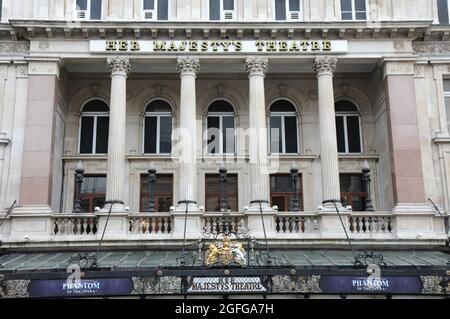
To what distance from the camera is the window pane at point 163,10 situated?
30.5m

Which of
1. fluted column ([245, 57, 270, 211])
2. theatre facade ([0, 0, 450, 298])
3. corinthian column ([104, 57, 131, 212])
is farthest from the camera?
fluted column ([245, 57, 270, 211])

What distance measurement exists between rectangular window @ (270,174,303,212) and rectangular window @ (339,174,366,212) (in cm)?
205

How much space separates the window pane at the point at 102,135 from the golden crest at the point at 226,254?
10.2 metres

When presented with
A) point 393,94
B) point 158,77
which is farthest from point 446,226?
point 158,77

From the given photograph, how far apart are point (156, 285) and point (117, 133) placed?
919 cm

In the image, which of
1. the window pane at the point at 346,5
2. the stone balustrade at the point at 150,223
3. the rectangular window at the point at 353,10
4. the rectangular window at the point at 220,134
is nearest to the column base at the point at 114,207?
the stone balustrade at the point at 150,223

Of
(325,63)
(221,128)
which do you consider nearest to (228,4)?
(325,63)

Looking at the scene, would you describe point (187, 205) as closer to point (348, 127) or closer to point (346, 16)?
point (348, 127)

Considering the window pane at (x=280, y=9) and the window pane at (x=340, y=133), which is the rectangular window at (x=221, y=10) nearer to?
the window pane at (x=280, y=9)

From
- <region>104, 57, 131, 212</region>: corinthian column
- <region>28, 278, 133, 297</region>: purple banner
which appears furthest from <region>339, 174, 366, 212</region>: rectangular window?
<region>28, 278, 133, 297</region>: purple banner

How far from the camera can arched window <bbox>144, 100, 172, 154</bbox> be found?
31.3 metres

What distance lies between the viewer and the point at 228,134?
103 feet

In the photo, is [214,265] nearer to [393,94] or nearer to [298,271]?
[298,271]

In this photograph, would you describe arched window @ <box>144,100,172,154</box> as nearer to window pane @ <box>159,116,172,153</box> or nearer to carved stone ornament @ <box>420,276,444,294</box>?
window pane @ <box>159,116,172,153</box>
